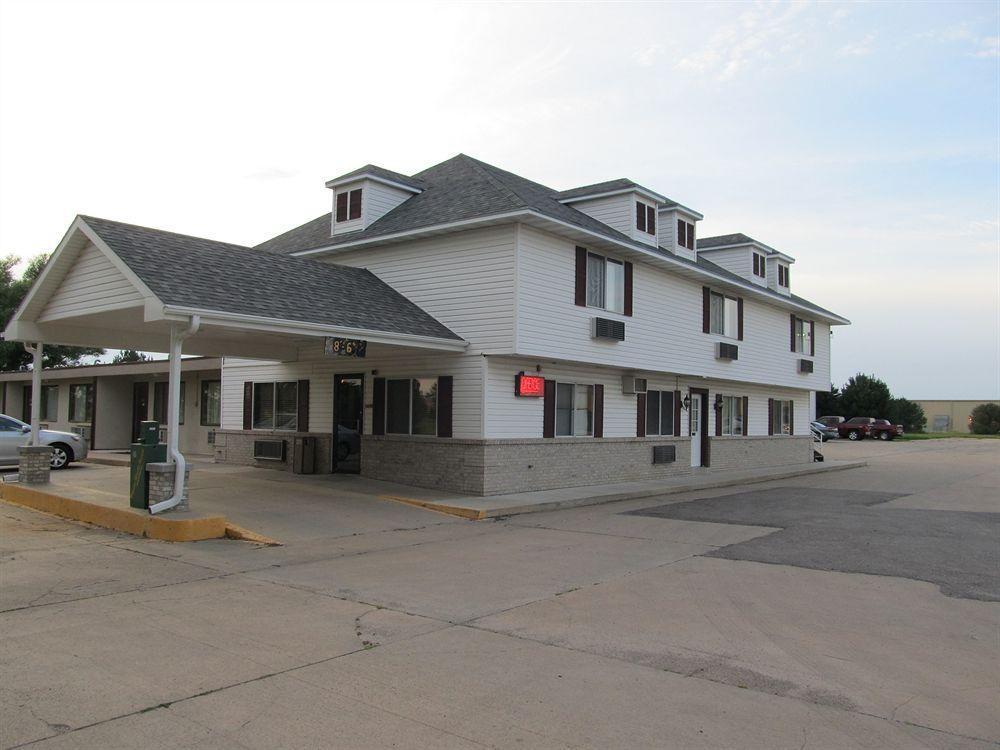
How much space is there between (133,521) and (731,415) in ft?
64.4

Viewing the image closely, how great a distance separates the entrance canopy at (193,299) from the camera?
11.8 metres

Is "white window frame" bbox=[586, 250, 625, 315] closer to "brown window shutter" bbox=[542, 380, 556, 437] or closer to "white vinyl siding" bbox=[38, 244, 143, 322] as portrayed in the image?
"brown window shutter" bbox=[542, 380, 556, 437]

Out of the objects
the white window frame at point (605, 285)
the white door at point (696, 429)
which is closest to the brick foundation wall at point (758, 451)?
the white door at point (696, 429)

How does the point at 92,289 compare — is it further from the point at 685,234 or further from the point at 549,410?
Result: the point at 685,234

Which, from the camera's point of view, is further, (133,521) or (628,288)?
(628,288)

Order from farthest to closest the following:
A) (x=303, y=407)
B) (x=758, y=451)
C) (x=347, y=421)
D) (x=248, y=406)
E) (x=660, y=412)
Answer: (x=758, y=451) → (x=660, y=412) → (x=248, y=406) → (x=303, y=407) → (x=347, y=421)

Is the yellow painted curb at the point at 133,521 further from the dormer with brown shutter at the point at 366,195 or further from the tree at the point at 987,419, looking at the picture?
the tree at the point at 987,419

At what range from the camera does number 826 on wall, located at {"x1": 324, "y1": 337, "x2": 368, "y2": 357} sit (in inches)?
547

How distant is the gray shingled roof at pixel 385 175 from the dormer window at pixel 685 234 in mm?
7208

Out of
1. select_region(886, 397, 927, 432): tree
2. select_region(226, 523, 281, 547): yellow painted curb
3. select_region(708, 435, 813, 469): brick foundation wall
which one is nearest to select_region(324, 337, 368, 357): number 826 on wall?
select_region(226, 523, 281, 547): yellow painted curb

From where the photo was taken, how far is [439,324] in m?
16.7

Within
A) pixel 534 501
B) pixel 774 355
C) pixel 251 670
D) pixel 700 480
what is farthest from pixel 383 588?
pixel 774 355

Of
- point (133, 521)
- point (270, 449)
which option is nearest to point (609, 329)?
point (270, 449)

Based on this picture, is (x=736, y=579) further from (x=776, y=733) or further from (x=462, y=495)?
(x=462, y=495)
